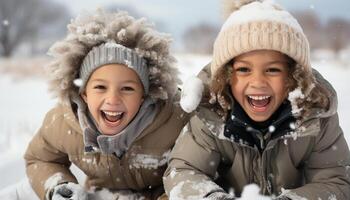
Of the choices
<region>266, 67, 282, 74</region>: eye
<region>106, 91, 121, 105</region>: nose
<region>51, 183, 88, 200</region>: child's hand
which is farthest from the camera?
<region>51, 183, 88, 200</region>: child's hand

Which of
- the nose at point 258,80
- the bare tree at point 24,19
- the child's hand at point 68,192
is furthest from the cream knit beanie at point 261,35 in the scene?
the bare tree at point 24,19

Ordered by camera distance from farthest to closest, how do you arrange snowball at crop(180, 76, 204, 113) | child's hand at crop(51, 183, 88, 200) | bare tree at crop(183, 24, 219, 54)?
bare tree at crop(183, 24, 219, 54) → child's hand at crop(51, 183, 88, 200) → snowball at crop(180, 76, 204, 113)

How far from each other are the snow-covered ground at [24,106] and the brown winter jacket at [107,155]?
36 cm

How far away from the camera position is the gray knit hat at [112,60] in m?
2.30

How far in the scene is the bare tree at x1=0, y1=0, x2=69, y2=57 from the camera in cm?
1981

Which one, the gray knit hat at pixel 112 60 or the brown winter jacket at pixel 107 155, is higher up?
the gray knit hat at pixel 112 60

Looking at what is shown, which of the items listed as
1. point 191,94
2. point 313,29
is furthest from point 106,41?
point 313,29

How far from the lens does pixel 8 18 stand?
20953 millimetres

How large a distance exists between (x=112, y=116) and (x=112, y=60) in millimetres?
253

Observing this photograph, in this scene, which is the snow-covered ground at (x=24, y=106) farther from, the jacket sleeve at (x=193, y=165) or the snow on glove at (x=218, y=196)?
the snow on glove at (x=218, y=196)

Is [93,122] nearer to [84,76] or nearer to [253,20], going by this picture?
[84,76]

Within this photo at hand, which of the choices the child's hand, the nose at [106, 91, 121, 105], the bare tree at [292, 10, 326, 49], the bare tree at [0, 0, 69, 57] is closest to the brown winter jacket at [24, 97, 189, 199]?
the child's hand

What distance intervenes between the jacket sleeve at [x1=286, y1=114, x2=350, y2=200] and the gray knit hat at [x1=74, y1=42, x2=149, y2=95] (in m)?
0.81

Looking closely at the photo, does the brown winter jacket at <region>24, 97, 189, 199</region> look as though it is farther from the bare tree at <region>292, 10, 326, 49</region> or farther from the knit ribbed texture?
the bare tree at <region>292, 10, 326, 49</region>
